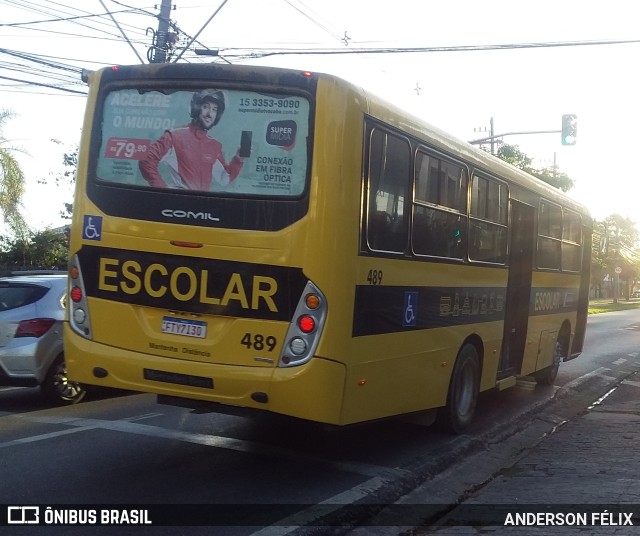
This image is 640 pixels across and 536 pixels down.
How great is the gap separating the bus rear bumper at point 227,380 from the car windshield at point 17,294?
10.4ft

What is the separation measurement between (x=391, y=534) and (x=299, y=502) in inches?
31.1

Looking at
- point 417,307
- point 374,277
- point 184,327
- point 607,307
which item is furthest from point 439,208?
point 607,307

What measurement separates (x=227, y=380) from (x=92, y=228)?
68.7 inches

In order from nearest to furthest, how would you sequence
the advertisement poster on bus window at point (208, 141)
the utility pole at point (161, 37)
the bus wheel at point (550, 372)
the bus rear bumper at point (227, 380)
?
1. the bus rear bumper at point (227, 380)
2. the advertisement poster on bus window at point (208, 141)
3. the bus wheel at point (550, 372)
4. the utility pole at point (161, 37)

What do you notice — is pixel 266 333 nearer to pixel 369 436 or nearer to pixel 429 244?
pixel 429 244

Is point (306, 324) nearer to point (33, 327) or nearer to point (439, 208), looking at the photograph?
point (439, 208)

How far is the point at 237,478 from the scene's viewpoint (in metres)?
6.77

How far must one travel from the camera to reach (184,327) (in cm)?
642

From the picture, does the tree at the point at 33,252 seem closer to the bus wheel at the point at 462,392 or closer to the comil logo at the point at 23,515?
the bus wheel at the point at 462,392

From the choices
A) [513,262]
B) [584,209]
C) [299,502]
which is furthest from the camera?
[584,209]

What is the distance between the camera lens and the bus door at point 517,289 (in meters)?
10.6

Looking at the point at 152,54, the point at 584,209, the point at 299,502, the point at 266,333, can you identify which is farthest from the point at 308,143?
the point at 152,54

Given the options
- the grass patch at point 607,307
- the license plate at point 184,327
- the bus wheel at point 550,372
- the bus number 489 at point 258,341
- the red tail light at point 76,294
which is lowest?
the grass patch at point 607,307

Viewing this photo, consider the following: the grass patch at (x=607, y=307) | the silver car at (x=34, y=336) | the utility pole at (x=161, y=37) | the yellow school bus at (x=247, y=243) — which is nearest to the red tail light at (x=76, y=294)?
the yellow school bus at (x=247, y=243)
